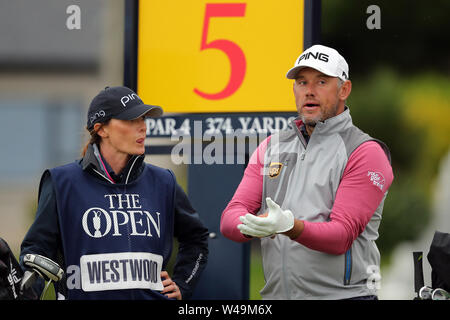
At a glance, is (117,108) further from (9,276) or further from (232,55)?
(232,55)

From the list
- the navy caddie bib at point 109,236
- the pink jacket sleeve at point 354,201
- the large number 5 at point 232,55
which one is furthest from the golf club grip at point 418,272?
the large number 5 at point 232,55

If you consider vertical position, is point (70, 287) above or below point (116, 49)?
below

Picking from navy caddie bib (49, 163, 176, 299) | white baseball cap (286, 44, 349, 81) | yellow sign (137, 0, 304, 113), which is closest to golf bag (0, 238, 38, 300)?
navy caddie bib (49, 163, 176, 299)

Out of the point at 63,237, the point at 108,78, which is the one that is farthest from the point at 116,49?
the point at 63,237

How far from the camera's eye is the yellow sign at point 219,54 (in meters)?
4.34

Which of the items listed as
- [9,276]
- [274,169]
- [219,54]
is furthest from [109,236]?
[219,54]

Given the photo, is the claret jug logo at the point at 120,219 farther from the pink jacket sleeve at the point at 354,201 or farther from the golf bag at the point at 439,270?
the golf bag at the point at 439,270

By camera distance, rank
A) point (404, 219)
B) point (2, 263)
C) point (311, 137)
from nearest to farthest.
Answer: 1. point (2, 263)
2. point (311, 137)
3. point (404, 219)

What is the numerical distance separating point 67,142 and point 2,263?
2.29 meters

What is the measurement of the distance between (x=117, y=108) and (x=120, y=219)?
1.52 ft

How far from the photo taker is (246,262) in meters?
4.42

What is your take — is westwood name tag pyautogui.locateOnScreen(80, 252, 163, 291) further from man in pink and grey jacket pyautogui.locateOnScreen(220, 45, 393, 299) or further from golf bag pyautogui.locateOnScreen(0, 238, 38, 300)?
man in pink and grey jacket pyautogui.locateOnScreen(220, 45, 393, 299)

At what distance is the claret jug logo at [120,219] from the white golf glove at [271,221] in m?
0.56
